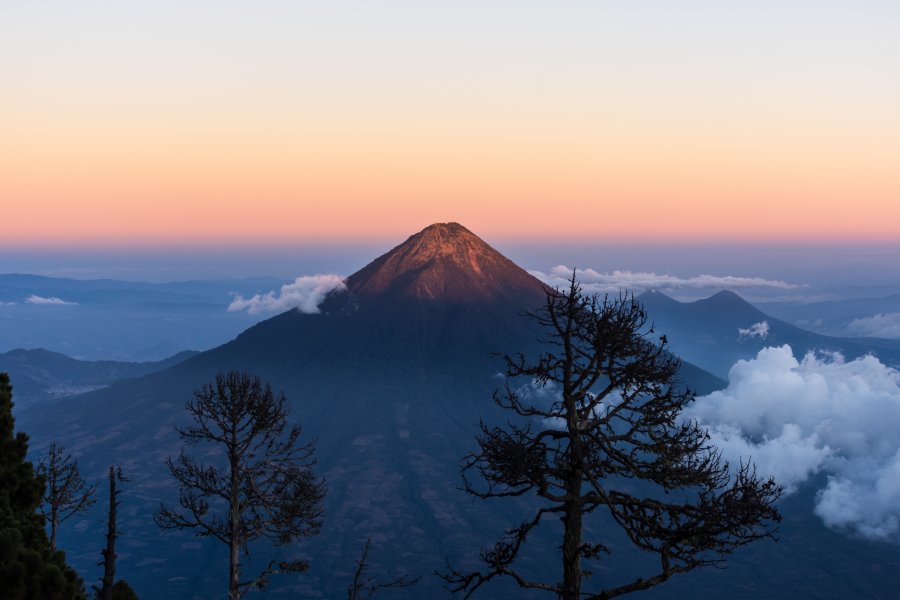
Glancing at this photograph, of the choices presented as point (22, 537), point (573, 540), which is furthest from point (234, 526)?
point (573, 540)

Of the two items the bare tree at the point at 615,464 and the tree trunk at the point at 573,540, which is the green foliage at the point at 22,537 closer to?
the bare tree at the point at 615,464

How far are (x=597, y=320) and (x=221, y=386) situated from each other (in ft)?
57.6

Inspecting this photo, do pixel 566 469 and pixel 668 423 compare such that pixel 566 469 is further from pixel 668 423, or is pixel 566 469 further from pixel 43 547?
pixel 43 547

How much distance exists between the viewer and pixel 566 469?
1363 cm

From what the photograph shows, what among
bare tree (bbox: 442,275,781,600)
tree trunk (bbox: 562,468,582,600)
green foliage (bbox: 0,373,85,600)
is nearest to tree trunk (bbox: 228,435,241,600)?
green foliage (bbox: 0,373,85,600)

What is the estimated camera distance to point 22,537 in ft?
58.9

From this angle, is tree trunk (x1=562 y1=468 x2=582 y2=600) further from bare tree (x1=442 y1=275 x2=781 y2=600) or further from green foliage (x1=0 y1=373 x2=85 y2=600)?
green foliage (x1=0 y1=373 x2=85 y2=600)

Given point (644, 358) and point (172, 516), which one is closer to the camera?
point (644, 358)

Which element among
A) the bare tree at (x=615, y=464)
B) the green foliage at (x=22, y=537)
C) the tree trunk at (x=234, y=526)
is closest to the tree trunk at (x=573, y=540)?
the bare tree at (x=615, y=464)

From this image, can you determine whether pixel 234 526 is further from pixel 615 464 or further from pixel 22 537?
pixel 615 464

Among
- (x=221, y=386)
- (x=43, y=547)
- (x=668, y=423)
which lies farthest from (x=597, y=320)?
(x=221, y=386)

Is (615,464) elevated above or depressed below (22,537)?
above

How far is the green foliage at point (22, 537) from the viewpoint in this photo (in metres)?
16.5

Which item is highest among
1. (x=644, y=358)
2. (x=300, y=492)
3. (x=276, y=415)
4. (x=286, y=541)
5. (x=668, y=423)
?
(x=644, y=358)
